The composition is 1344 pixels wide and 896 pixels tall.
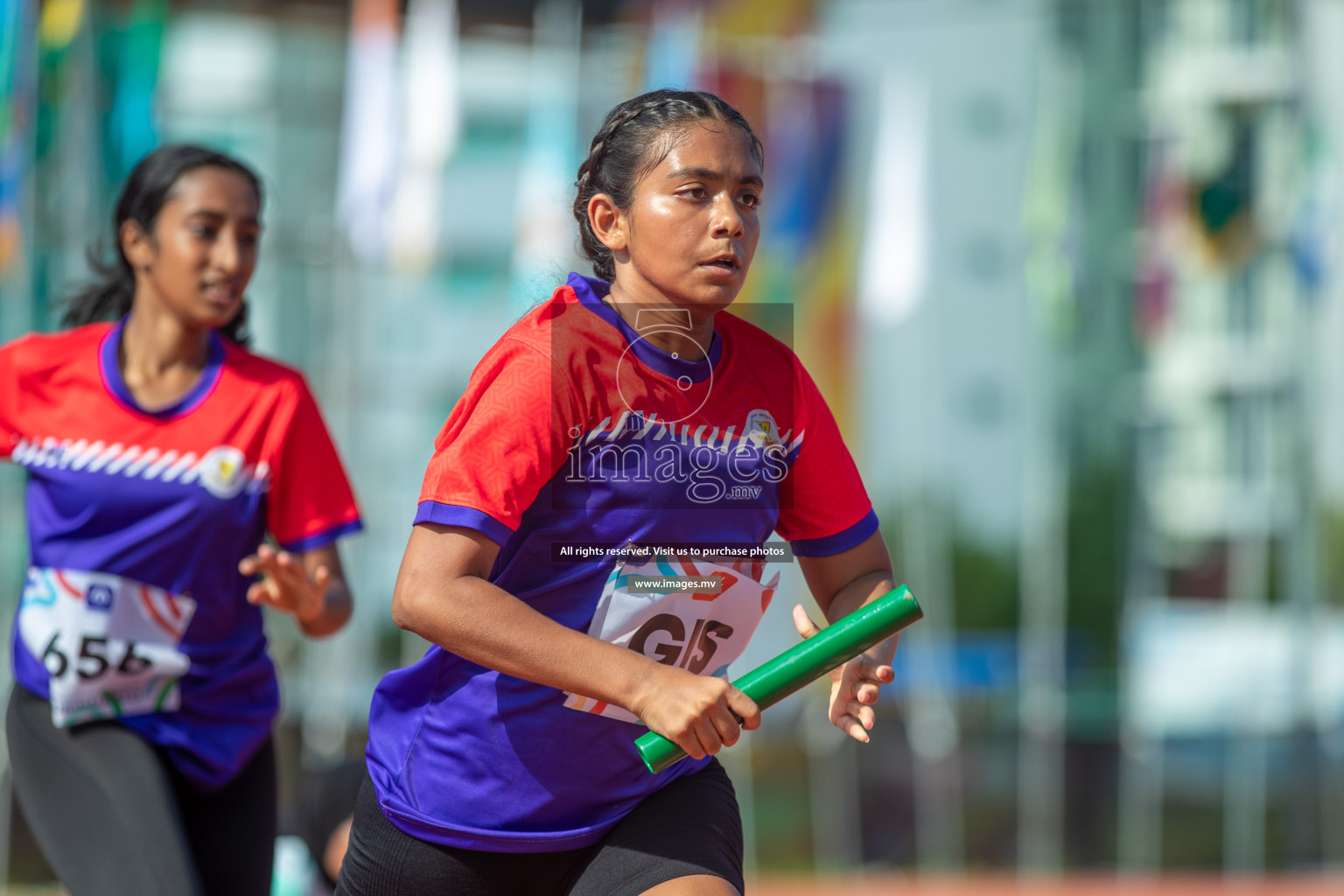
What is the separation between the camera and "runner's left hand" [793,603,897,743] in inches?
79.4

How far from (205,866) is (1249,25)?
30.2 meters

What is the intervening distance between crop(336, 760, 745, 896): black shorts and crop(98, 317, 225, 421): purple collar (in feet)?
3.95

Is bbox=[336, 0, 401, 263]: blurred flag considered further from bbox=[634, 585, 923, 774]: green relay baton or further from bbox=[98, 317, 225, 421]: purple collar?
bbox=[634, 585, 923, 774]: green relay baton

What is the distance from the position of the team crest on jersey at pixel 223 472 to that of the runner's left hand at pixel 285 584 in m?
0.19

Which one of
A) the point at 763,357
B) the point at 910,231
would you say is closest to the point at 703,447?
the point at 763,357

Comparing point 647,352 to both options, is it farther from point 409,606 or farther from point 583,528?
point 409,606

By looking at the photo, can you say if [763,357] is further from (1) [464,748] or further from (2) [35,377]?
(2) [35,377]

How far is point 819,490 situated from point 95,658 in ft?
5.07

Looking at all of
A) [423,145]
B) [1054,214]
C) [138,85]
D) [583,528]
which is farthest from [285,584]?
[1054,214]

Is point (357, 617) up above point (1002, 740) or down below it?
above

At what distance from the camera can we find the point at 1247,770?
38.1ft

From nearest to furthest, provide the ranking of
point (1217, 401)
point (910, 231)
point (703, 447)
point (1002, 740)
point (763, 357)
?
point (703, 447) → point (763, 357) → point (910, 231) → point (1002, 740) → point (1217, 401)

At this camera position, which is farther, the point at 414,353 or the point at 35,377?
the point at 414,353

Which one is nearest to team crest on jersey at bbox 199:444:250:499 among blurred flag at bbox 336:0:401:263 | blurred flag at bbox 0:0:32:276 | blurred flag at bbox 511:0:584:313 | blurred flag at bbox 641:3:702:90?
blurred flag at bbox 511:0:584:313
